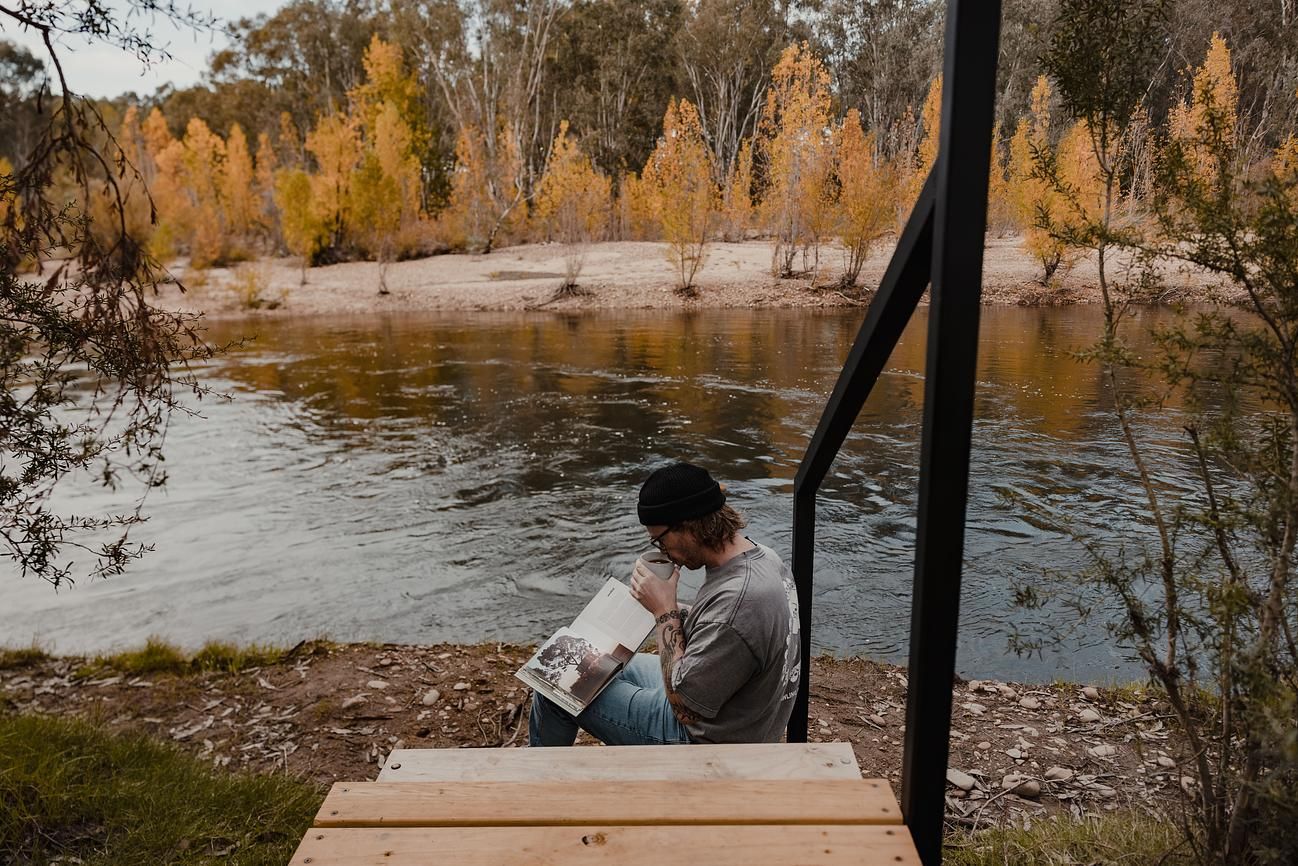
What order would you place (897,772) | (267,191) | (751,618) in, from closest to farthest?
(751,618) < (897,772) < (267,191)

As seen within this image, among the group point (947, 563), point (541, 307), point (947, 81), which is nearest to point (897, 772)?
point (947, 563)

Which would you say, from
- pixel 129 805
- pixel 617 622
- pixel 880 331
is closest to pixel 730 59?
pixel 617 622

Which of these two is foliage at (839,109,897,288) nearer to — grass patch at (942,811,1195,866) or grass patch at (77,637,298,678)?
grass patch at (77,637,298,678)

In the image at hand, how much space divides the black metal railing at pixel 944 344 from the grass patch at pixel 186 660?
3715 mm

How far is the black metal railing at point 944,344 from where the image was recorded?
0.96 metres

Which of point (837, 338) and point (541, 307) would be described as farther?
point (541, 307)

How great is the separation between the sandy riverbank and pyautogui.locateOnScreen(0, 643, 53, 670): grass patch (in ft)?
51.4

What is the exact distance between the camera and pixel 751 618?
201 cm

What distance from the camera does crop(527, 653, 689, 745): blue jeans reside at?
2.24m

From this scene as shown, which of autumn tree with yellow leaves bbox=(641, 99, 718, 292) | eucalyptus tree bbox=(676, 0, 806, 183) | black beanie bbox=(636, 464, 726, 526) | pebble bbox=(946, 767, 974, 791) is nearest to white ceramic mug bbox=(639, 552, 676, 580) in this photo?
black beanie bbox=(636, 464, 726, 526)

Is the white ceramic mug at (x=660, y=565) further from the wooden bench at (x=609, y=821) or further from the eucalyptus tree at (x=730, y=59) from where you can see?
the eucalyptus tree at (x=730, y=59)

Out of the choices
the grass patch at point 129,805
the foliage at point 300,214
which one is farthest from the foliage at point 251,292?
the grass patch at point 129,805

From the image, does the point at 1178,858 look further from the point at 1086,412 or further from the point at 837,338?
the point at 837,338

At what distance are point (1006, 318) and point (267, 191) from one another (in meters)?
26.8
